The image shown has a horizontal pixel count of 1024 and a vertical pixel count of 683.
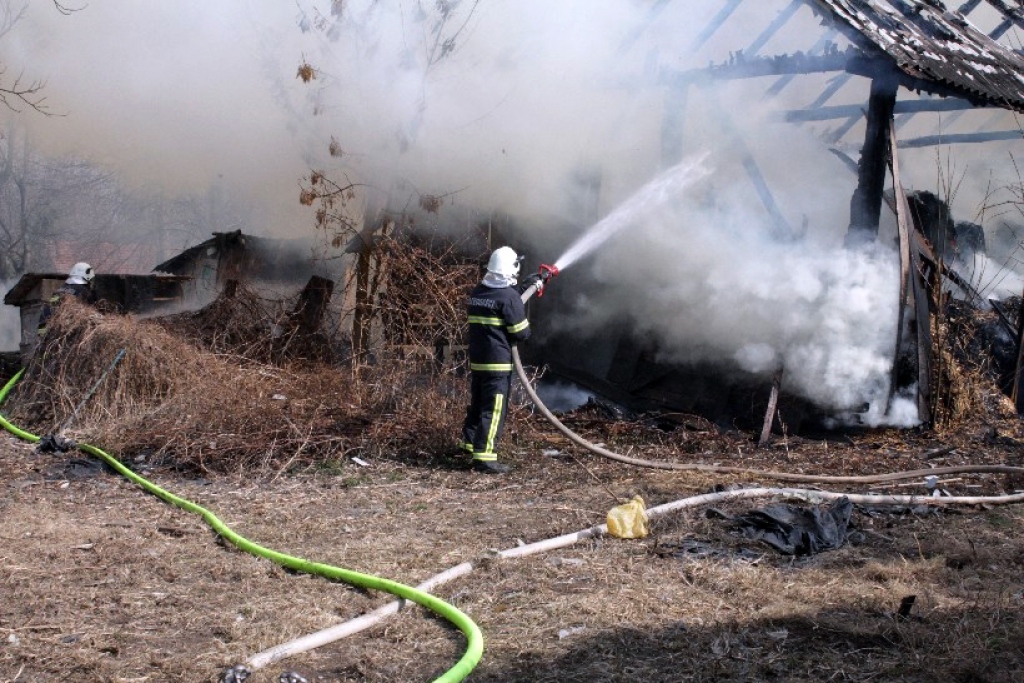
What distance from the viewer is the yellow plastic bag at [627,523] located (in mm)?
5285

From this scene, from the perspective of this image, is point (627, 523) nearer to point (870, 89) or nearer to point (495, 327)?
point (495, 327)

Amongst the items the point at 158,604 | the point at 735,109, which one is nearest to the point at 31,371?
the point at 158,604

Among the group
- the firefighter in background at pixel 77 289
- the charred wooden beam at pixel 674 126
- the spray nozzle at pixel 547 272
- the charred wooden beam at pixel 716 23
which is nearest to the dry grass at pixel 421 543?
the firefighter in background at pixel 77 289

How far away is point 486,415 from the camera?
735 centimetres

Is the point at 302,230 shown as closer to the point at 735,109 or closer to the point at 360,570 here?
the point at 735,109

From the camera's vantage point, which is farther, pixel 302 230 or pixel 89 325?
pixel 302 230

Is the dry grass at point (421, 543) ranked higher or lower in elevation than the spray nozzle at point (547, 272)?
lower

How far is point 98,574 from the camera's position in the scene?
474cm

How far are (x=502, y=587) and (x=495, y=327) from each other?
3.14 meters

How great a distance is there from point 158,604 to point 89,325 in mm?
5634

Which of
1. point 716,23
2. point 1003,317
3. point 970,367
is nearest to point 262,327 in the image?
point 716,23

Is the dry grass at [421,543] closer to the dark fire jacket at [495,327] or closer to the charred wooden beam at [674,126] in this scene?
the dark fire jacket at [495,327]

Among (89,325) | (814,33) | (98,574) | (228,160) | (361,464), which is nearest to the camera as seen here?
(98,574)

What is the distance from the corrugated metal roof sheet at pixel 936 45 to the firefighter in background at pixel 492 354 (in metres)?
3.76
